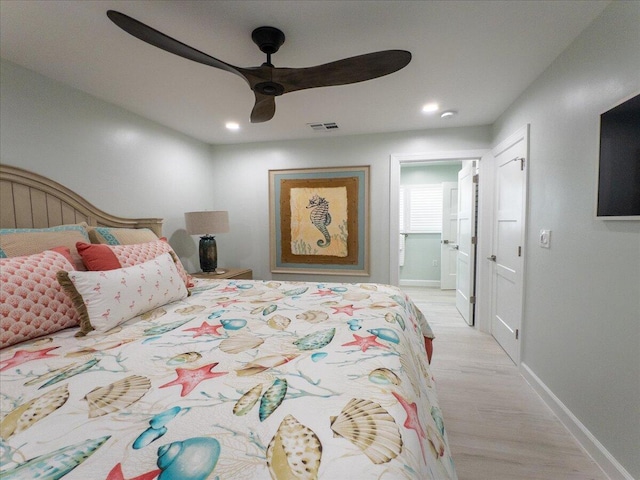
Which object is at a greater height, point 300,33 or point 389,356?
point 300,33

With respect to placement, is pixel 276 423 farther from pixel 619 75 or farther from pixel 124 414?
pixel 619 75

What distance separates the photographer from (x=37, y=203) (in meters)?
1.93

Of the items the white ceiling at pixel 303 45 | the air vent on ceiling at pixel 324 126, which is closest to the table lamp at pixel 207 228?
the white ceiling at pixel 303 45

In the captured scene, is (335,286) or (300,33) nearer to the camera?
(300,33)

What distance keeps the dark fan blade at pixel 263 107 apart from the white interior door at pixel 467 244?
2.54m

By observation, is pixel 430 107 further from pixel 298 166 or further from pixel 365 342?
pixel 365 342

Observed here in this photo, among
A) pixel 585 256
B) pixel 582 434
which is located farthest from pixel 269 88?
pixel 582 434

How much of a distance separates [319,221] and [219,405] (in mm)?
3026

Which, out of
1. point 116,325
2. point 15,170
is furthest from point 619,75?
point 15,170

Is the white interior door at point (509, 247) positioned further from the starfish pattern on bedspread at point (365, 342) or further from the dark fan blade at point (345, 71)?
the starfish pattern on bedspread at point (365, 342)

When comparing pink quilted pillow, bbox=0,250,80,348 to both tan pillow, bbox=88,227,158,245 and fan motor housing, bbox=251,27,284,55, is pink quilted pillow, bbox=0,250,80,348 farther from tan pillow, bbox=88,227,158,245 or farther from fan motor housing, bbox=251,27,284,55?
fan motor housing, bbox=251,27,284,55

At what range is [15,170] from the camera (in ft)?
5.97

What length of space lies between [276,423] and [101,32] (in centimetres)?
216

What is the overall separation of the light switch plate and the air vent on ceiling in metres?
2.17
